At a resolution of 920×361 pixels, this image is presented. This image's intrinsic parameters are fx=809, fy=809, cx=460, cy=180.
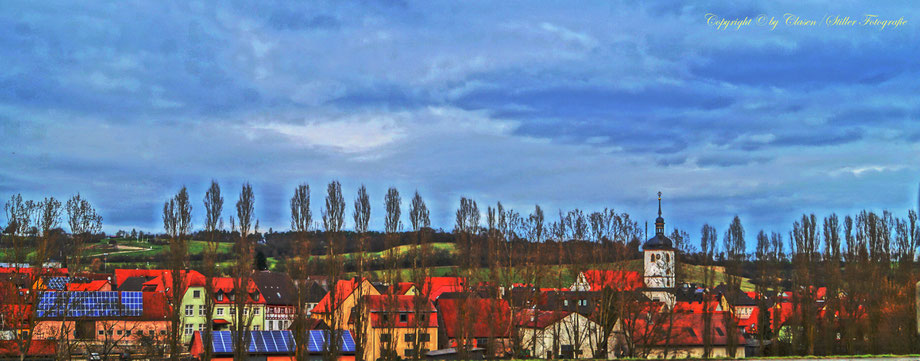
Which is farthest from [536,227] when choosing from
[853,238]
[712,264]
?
[853,238]

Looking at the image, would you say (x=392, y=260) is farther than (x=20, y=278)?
Yes

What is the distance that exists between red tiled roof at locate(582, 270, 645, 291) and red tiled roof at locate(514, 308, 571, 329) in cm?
354

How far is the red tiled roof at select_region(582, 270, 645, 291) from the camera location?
58.3m

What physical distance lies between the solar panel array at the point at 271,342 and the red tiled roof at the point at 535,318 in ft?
38.2

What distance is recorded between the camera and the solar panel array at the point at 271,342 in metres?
52.3

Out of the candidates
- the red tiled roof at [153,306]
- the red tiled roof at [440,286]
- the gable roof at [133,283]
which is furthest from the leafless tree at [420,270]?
the gable roof at [133,283]

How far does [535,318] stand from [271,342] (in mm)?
18104

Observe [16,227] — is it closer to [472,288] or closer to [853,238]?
[472,288]

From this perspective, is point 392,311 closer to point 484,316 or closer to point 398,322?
point 484,316

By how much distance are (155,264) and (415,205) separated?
94.0 m

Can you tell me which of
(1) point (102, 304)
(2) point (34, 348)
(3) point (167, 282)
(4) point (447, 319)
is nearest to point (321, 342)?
(4) point (447, 319)

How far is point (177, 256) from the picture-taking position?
47.8 meters

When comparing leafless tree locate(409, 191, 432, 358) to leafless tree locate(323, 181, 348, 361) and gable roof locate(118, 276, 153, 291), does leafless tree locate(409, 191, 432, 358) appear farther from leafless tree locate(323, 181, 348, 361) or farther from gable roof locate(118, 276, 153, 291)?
gable roof locate(118, 276, 153, 291)

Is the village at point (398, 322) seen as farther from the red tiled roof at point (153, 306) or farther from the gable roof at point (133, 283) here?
the gable roof at point (133, 283)
